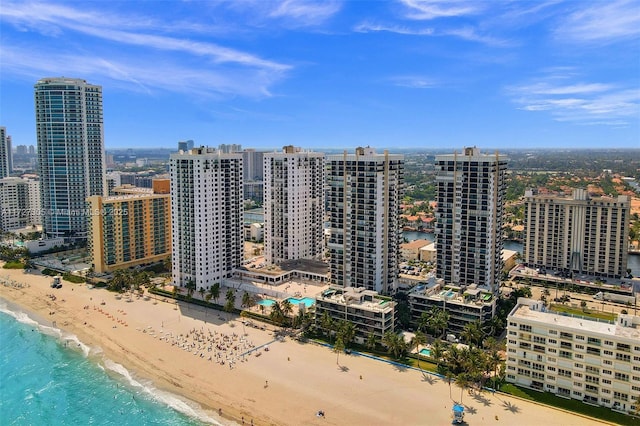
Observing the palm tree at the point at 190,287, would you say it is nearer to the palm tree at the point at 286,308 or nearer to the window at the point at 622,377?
the palm tree at the point at 286,308

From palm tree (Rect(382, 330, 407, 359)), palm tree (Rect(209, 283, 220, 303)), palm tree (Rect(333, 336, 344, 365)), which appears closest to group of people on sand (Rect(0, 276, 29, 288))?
palm tree (Rect(209, 283, 220, 303))

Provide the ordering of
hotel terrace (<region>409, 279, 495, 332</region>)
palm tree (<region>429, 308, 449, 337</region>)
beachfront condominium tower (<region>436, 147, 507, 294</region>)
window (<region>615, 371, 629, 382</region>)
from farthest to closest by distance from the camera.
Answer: beachfront condominium tower (<region>436, 147, 507, 294</region>)
hotel terrace (<region>409, 279, 495, 332</region>)
palm tree (<region>429, 308, 449, 337</region>)
window (<region>615, 371, 629, 382</region>)

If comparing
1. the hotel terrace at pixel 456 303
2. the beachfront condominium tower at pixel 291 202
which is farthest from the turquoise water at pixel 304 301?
the beachfront condominium tower at pixel 291 202

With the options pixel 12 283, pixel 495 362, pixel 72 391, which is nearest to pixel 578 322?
pixel 495 362

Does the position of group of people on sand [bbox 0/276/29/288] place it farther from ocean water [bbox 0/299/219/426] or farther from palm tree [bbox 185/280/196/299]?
palm tree [bbox 185/280/196/299]

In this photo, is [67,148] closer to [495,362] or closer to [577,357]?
[495,362]

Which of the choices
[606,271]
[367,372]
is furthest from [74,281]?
[606,271]
